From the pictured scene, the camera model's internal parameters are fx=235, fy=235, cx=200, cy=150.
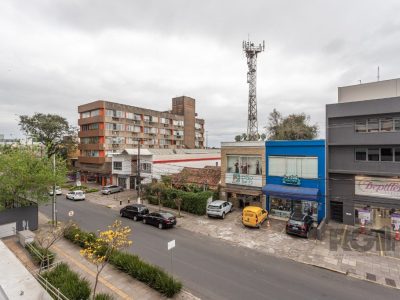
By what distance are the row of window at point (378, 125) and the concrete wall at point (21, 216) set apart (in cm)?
3042

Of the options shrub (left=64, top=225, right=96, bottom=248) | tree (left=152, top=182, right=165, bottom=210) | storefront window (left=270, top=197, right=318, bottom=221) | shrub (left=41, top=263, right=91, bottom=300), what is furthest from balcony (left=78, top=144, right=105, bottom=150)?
shrub (left=41, top=263, right=91, bottom=300)

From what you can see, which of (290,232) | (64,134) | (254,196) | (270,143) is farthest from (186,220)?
(64,134)

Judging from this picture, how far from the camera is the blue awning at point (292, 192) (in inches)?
848

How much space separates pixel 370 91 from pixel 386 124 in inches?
133

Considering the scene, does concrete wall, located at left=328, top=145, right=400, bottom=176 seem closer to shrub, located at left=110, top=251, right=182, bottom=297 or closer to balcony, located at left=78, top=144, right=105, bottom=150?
shrub, located at left=110, top=251, right=182, bottom=297

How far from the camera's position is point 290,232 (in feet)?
64.6

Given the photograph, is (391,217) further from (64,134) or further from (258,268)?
(64,134)

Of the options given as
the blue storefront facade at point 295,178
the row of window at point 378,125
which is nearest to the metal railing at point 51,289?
the blue storefront facade at point 295,178

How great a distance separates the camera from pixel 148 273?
1218cm

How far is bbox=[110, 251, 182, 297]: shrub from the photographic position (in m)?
11.2

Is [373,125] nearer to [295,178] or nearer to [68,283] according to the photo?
[295,178]

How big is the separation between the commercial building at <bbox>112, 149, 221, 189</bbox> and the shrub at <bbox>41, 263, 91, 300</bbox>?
2474cm

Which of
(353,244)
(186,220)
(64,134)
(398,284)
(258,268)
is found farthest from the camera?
(64,134)

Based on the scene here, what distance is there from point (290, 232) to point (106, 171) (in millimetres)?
37513
